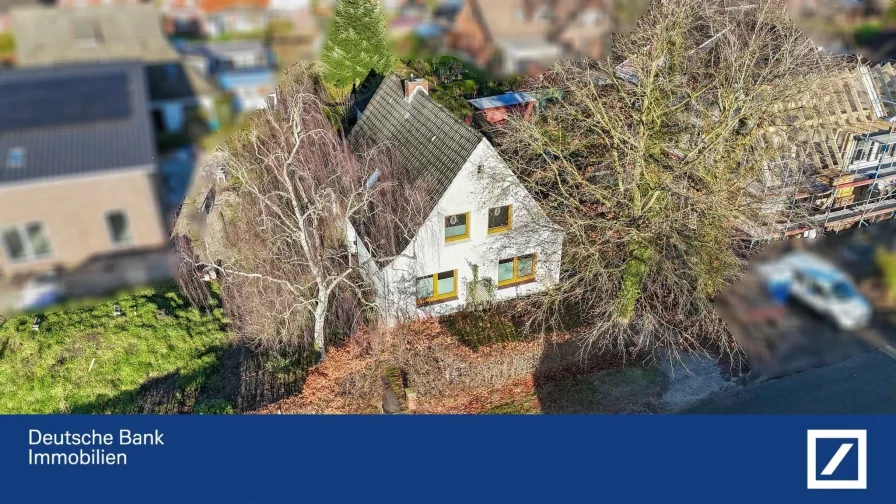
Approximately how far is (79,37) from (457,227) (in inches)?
374

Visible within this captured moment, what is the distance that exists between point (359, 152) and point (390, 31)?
32.2 feet

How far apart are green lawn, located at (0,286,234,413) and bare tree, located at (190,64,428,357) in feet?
3.64

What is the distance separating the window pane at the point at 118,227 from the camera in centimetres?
197

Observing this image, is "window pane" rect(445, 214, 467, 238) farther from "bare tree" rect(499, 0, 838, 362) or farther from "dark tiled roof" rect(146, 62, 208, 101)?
"dark tiled roof" rect(146, 62, 208, 101)

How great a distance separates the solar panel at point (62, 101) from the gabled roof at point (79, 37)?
0.07 meters

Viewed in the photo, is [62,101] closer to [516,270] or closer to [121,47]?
[121,47]

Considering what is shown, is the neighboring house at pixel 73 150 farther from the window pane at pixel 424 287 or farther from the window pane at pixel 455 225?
the window pane at pixel 424 287

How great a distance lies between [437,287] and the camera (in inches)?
465

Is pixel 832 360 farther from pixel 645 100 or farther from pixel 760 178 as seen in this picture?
pixel 645 100

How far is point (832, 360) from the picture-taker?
10969 millimetres

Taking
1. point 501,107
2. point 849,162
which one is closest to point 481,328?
point 501,107

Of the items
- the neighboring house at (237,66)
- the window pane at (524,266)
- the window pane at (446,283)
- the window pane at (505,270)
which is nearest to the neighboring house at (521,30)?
the neighboring house at (237,66)

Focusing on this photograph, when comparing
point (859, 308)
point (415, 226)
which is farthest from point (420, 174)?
point (859, 308)

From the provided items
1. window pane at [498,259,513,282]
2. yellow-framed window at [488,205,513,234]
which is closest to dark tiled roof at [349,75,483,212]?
yellow-framed window at [488,205,513,234]
